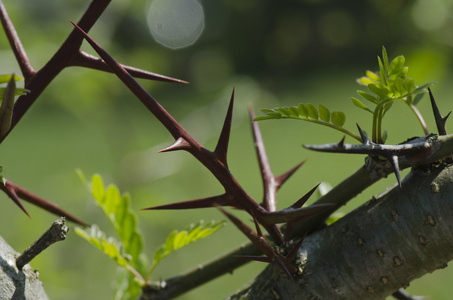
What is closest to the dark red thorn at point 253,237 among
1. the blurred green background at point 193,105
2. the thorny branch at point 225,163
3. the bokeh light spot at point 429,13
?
the thorny branch at point 225,163

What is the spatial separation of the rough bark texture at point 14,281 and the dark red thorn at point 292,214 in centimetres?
12

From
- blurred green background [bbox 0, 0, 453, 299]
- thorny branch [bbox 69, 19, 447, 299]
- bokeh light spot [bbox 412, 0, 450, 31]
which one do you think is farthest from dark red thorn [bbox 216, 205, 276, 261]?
bokeh light spot [bbox 412, 0, 450, 31]

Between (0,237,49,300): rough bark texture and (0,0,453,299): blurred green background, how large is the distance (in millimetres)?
406

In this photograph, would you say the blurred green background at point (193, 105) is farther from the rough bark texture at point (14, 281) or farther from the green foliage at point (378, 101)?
the rough bark texture at point (14, 281)

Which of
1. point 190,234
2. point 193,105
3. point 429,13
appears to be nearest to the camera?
point 190,234

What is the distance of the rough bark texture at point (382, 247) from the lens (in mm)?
260

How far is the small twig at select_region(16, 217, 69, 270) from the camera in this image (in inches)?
10.2

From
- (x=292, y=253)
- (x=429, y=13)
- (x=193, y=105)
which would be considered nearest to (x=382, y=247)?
(x=292, y=253)

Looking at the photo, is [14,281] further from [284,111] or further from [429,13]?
[429,13]

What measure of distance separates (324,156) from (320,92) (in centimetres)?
111

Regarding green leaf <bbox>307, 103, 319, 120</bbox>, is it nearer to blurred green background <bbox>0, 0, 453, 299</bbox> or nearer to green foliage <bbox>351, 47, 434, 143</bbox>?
green foliage <bbox>351, 47, 434, 143</bbox>

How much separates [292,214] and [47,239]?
121mm

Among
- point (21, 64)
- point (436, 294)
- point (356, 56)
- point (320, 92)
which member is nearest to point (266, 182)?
point (21, 64)

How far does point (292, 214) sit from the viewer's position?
25 centimetres
